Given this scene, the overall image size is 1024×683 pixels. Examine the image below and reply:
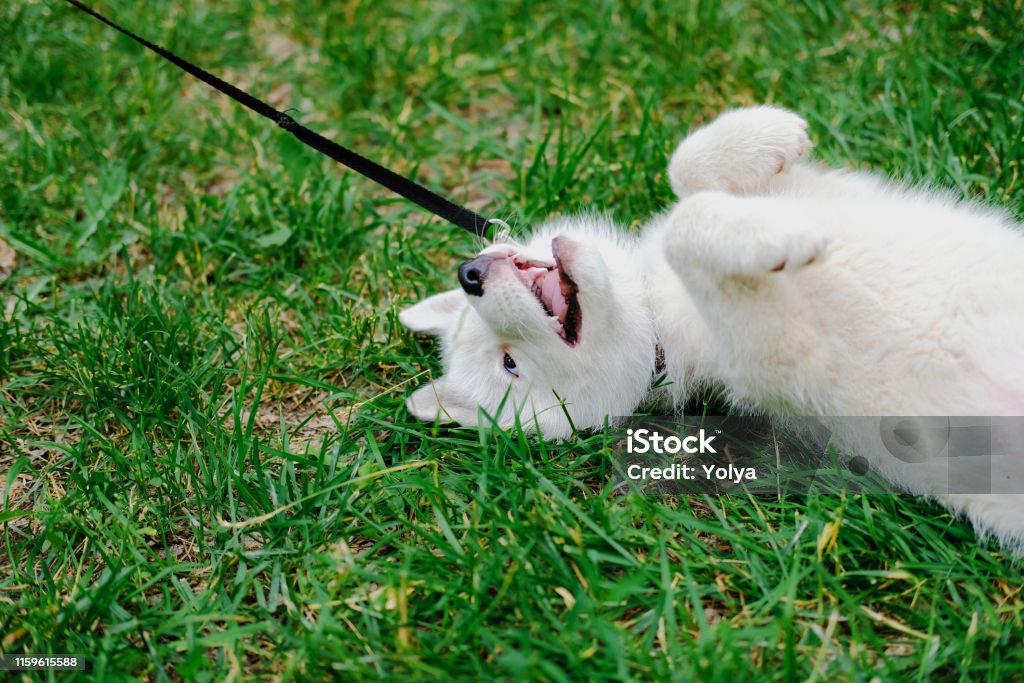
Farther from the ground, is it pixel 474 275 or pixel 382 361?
pixel 474 275

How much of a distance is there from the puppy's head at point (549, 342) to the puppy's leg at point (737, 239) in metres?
0.36

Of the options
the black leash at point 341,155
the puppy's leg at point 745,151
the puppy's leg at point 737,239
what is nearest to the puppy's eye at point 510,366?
the black leash at point 341,155

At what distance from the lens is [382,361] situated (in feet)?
12.3

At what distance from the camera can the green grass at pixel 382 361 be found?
2609 mm

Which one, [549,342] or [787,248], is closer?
[787,248]

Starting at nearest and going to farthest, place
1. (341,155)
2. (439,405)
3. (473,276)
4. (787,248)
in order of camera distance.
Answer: (787,248) < (473,276) < (439,405) < (341,155)

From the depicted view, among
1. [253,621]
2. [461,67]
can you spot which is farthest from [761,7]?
[253,621]

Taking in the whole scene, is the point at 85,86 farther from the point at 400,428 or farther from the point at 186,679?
the point at 186,679

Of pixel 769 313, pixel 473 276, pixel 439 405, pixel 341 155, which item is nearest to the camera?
pixel 769 313

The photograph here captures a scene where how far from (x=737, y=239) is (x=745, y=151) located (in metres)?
0.69

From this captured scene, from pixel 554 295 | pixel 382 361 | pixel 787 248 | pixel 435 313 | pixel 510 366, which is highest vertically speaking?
pixel 787 248

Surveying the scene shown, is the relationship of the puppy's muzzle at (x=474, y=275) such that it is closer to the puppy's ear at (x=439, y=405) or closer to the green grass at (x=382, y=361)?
the puppy's ear at (x=439, y=405)

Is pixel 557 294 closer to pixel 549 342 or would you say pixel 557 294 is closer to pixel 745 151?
pixel 549 342

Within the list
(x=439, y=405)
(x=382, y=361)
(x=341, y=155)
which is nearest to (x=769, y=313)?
(x=439, y=405)
